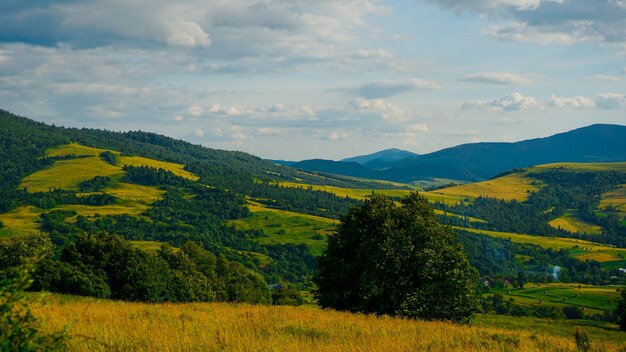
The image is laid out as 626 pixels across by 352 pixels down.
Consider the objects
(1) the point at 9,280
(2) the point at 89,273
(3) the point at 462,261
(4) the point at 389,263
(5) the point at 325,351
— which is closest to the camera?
(1) the point at 9,280

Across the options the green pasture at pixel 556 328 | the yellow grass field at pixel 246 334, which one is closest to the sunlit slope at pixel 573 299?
the green pasture at pixel 556 328

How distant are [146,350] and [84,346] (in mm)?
1758

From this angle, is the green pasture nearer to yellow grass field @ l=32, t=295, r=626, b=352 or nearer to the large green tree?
the large green tree

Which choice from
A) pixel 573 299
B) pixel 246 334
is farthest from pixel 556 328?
pixel 573 299

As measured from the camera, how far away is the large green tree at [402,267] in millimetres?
37906

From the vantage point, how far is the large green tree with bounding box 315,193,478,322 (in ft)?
124

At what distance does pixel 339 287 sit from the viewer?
144ft

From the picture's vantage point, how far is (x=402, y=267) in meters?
38.9

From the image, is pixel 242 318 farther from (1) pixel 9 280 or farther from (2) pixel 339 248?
(2) pixel 339 248

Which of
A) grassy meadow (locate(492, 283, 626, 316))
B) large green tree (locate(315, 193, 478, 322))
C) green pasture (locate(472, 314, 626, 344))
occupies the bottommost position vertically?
grassy meadow (locate(492, 283, 626, 316))

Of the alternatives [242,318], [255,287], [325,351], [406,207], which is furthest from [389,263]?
[255,287]

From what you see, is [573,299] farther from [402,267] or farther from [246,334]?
[246,334]

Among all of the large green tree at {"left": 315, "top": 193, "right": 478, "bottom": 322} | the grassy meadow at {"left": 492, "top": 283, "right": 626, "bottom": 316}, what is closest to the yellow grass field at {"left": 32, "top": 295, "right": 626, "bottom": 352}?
the large green tree at {"left": 315, "top": 193, "right": 478, "bottom": 322}

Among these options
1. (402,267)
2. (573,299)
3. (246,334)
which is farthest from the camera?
(573,299)
